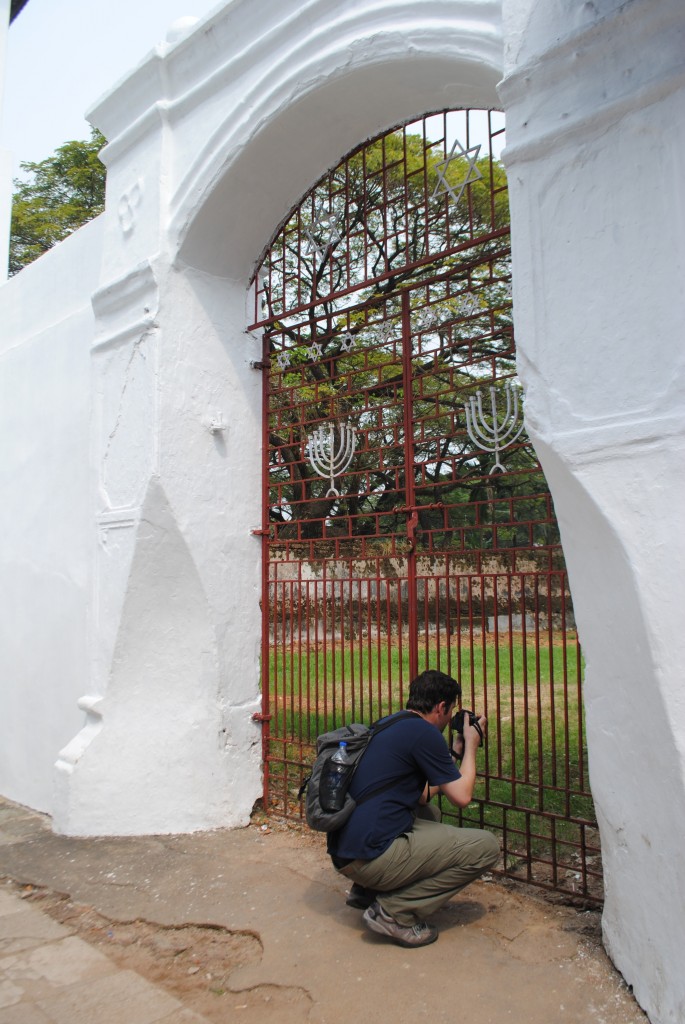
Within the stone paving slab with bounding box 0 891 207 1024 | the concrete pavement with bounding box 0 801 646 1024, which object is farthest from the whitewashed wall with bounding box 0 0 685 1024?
the stone paving slab with bounding box 0 891 207 1024

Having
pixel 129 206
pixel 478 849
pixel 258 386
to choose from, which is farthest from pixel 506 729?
pixel 129 206

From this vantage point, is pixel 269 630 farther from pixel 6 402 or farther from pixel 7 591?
pixel 6 402

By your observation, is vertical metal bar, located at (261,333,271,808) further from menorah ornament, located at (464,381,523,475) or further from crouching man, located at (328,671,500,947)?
crouching man, located at (328,671,500,947)

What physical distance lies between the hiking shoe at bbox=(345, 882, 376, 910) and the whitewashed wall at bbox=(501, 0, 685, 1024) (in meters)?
0.93

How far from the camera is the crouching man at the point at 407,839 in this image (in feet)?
10.1

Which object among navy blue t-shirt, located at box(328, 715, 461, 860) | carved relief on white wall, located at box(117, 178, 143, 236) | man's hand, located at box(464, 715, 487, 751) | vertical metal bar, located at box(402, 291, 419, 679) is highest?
carved relief on white wall, located at box(117, 178, 143, 236)

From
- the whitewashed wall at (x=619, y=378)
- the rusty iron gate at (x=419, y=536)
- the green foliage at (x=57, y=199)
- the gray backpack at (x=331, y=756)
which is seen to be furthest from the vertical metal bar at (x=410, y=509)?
the green foliage at (x=57, y=199)

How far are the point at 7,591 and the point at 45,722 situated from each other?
1052mm

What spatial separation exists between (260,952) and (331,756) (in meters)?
0.78

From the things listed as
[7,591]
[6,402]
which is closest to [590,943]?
[7,591]

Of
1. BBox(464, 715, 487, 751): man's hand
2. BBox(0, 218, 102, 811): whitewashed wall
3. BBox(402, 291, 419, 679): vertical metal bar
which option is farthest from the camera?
BBox(0, 218, 102, 811): whitewashed wall

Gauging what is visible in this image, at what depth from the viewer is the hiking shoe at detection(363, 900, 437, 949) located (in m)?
3.08

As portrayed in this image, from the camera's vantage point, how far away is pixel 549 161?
2875 millimetres

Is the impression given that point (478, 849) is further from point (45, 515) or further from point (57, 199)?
point (57, 199)
